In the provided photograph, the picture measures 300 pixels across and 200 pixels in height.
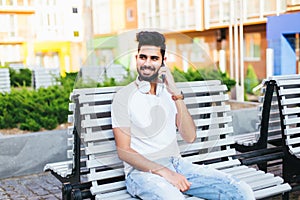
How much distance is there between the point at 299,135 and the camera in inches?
177

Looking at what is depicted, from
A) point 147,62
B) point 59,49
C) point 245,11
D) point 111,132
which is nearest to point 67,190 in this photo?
point 111,132

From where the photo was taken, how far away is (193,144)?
3.84 metres

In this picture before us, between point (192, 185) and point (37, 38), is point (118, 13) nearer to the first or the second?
point (37, 38)

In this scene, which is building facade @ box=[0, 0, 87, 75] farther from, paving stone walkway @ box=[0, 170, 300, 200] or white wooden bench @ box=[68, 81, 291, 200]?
white wooden bench @ box=[68, 81, 291, 200]

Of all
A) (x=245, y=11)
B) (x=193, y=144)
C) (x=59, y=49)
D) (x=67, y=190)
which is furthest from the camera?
(x=59, y=49)

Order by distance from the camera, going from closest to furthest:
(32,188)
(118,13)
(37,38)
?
1. (32,188)
2. (37,38)
3. (118,13)

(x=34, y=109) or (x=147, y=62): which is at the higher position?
(x=147, y=62)

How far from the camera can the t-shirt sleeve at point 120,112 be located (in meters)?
3.14

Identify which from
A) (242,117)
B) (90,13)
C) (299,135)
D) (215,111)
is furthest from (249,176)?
(90,13)

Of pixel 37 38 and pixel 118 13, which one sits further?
pixel 118 13

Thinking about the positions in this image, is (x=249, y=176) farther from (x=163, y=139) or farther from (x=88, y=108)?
(x=88, y=108)

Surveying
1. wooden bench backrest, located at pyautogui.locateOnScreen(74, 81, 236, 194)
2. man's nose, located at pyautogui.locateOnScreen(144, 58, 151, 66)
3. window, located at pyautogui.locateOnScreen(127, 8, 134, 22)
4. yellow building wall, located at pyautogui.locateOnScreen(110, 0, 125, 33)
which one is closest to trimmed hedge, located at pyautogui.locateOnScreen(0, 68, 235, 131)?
wooden bench backrest, located at pyautogui.locateOnScreen(74, 81, 236, 194)

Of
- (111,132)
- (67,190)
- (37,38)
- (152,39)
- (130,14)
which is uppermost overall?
(130,14)

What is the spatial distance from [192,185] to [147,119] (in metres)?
0.53
